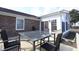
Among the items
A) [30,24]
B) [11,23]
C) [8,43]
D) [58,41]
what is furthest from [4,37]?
[58,41]

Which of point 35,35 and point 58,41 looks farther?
point 35,35

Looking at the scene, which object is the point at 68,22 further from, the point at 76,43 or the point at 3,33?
the point at 3,33

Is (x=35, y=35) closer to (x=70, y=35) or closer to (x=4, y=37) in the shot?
(x=4, y=37)

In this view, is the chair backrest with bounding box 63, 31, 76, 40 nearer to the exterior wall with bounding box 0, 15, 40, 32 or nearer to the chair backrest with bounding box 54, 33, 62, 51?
the chair backrest with bounding box 54, 33, 62, 51

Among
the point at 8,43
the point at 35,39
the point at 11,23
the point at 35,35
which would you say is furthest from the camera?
the point at 35,35

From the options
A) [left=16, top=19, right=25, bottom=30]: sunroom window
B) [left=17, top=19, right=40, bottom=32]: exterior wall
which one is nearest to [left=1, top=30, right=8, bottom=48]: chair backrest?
[left=16, top=19, right=25, bottom=30]: sunroom window

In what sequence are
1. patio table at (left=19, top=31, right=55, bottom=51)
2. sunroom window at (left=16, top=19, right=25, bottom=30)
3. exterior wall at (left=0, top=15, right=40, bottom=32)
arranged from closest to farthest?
exterior wall at (left=0, top=15, right=40, bottom=32), sunroom window at (left=16, top=19, right=25, bottom=30), patio table at (left=19, top=31, right=55, bottom=51)

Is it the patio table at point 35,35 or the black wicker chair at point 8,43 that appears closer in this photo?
the black wicker chair at point 8,43

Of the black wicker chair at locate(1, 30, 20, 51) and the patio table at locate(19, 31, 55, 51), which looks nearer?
the black wicker chair at locate(1, 30, 20, 51)

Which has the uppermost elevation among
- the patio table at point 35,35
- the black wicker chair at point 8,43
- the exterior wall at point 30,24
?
the exterior wall at point 30,24

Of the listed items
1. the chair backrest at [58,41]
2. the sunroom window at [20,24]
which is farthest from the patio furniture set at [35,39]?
the sunroom window at [20,24]

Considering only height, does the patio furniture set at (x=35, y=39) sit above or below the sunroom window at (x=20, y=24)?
below

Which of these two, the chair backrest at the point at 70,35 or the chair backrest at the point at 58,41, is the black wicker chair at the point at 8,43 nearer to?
the chair backrest at the point at 58,41
